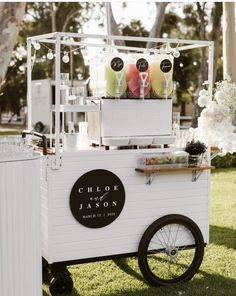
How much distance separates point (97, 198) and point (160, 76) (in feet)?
3.47

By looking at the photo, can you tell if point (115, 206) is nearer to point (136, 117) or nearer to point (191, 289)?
point (136, 117)

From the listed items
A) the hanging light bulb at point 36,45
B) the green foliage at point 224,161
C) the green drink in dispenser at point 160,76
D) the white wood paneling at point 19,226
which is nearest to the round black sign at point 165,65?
the green drink in dispenser at point 160,76

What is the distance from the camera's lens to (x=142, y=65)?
374cm

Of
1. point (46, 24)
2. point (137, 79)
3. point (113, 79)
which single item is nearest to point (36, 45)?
point (113, 79)

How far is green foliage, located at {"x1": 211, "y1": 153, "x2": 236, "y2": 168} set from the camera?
11047 millimetres

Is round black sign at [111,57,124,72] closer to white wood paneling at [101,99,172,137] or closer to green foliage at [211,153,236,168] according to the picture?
white wood paneling at [101,99,172,137]

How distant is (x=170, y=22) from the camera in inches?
1046

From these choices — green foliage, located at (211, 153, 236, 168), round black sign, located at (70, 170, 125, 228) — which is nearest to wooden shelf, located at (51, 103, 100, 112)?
round black sign, located at (70, 170, 125, 228)

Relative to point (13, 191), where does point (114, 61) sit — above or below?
above

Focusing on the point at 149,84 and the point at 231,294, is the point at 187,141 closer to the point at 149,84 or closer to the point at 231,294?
the point at 149,84

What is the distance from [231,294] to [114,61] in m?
1.94

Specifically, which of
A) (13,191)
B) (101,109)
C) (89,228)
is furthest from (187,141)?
(13,191)

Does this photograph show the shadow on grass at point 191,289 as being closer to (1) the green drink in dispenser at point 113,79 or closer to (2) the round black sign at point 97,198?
(2) the round black sign at point 97,198

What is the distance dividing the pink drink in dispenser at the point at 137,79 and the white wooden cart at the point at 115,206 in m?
0.08
